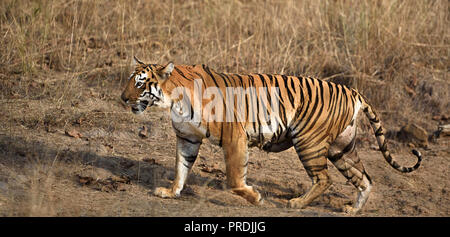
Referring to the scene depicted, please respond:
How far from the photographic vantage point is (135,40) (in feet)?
25.6

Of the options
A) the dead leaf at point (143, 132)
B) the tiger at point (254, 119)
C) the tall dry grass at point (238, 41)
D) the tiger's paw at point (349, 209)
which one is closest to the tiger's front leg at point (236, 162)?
the tiger at point (254, 119)

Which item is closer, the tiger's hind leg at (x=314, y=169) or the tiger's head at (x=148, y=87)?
the tiger's head at (x=148, y=87)

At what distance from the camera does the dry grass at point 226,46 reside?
6.93 metres

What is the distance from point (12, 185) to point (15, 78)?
→ 244 cm

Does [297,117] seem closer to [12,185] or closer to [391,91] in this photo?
[12,185]

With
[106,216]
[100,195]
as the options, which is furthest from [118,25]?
[106,216]

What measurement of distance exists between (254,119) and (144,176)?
1.26 metres

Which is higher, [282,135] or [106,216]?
[282,135]

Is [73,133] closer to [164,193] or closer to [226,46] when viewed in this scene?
[164,193]

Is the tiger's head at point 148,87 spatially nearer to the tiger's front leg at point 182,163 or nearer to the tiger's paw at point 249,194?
the tiger's front leg at point 182,163

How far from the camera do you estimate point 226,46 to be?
24.9ft

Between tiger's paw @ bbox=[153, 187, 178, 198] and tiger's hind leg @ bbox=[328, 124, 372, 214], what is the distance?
4.65ft

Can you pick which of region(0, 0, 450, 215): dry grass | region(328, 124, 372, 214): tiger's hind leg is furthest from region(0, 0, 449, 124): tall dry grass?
Result: region(328, 124, 372, 214): tiger's hind leg

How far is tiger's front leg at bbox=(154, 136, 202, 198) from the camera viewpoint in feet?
16.2
